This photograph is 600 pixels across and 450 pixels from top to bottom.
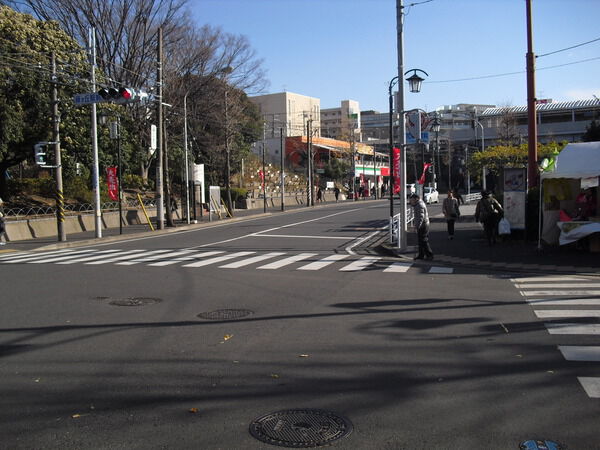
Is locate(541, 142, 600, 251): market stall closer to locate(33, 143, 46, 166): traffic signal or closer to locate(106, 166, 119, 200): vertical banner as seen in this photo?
locate(33, 143, 46, 166): traffic signal

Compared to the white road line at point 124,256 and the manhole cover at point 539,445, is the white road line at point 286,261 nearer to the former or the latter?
the white road line at point 124,256

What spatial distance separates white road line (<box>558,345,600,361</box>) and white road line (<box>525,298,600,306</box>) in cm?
275

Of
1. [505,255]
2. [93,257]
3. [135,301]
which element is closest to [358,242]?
[505,255]

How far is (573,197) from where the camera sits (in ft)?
58.4

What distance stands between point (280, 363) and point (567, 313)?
4895mm

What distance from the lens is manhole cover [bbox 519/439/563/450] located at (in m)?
4.04

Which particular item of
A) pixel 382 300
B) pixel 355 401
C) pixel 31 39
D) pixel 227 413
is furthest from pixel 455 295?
pixel 31 39

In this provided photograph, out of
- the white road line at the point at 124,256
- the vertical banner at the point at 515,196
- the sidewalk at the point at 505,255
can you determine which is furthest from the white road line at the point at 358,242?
the white road line at the point at 124,256

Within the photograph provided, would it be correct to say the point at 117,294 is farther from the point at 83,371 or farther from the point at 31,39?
the point at 31,39

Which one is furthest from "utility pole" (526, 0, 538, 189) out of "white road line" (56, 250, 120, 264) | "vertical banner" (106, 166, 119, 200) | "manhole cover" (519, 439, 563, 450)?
"vertical banner" (106, 166, 119, 200)

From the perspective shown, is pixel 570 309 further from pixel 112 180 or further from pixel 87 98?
pixel 112 180

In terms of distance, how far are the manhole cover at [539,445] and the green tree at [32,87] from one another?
2273 centimetres

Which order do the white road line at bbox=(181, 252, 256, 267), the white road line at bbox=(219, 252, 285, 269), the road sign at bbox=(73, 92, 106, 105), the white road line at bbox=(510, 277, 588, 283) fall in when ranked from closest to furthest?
the white road line at bbox=(510, 277, 588, 283) < the white road line at bbox=(219, 252, 285, 269) < the white road line at bbox=(181, 252, 256, 267) < the road sign at bbox=(73, 92, 106, 105)

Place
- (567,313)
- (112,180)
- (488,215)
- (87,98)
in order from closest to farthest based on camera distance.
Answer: (567,313), (488,215), (87,98), (112,180)
